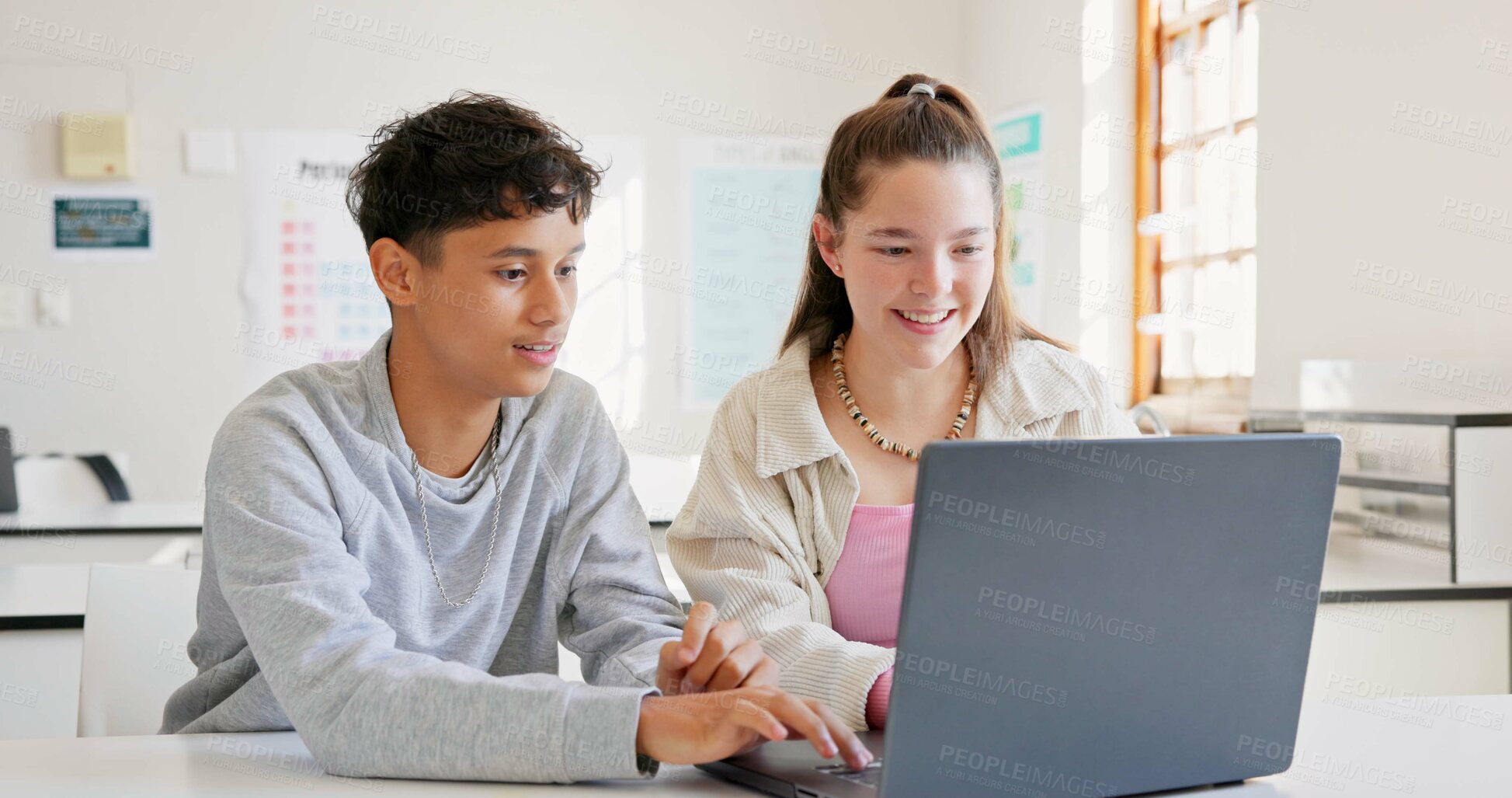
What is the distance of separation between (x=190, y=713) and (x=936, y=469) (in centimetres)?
85

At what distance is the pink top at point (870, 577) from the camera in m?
1.33

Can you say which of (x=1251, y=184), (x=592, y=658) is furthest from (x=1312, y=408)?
(x=592, y=658)

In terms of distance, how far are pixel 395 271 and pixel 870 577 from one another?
0.56m

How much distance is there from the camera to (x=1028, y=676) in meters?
0.78

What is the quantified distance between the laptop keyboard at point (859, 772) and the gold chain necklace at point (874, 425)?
531mm

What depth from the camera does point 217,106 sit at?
4105 mm

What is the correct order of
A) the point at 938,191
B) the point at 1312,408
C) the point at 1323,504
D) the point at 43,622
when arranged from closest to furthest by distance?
the point at 1323,504 < the point at 938,191 < the point at 43,622 < the point at 1312,408

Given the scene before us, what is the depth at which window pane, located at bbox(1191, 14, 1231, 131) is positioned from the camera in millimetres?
3438

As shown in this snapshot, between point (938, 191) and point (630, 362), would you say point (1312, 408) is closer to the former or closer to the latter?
point (938, 191)

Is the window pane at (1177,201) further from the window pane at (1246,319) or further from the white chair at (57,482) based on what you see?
the white chair at (57,482)

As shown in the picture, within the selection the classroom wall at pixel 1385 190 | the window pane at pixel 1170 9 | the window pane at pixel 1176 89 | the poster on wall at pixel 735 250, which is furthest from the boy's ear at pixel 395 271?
the poster on wall at pixel 735 250

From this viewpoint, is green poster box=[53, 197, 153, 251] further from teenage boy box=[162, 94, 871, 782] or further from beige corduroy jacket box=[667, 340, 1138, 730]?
→ beige corduroy jacket box=[667, 340, 1138, 730]

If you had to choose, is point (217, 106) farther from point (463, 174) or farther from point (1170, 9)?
point (463, 174)

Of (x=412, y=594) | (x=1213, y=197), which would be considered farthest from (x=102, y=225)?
(x=412, y=594)
